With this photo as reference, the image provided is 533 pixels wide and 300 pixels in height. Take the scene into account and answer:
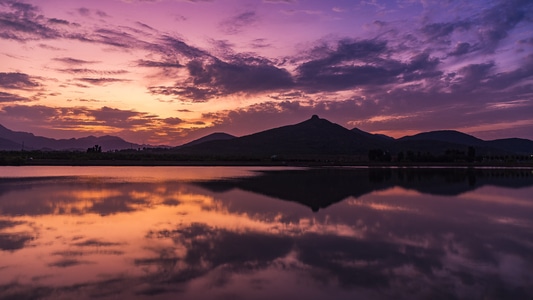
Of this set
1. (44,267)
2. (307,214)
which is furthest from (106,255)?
(307,214)

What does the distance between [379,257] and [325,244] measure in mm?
1994

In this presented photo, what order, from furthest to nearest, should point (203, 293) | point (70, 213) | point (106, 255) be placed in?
point (70, 213), point (106, 255), point (203, 293)

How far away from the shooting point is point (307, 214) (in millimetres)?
19609

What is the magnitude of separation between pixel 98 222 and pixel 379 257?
10735mm

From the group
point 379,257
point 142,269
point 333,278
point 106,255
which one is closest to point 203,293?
point 142,269

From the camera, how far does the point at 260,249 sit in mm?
12742

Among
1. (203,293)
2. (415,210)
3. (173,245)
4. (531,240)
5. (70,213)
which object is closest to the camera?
(203,293)

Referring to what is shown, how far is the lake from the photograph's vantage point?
9242 millimetres

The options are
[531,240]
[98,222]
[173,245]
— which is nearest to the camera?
[173,245]

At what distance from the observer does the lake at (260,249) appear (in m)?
9.24

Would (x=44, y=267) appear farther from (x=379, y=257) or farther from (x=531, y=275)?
(x=531, y=275)

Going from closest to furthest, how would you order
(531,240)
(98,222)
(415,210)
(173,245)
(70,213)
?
1. (173,245)
2. (531,240)
3. (98,222)
4. (70,213)
5. (415,210)

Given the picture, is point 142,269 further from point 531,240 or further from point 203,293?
point 531,240

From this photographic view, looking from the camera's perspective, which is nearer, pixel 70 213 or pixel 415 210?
pixel 70 213
